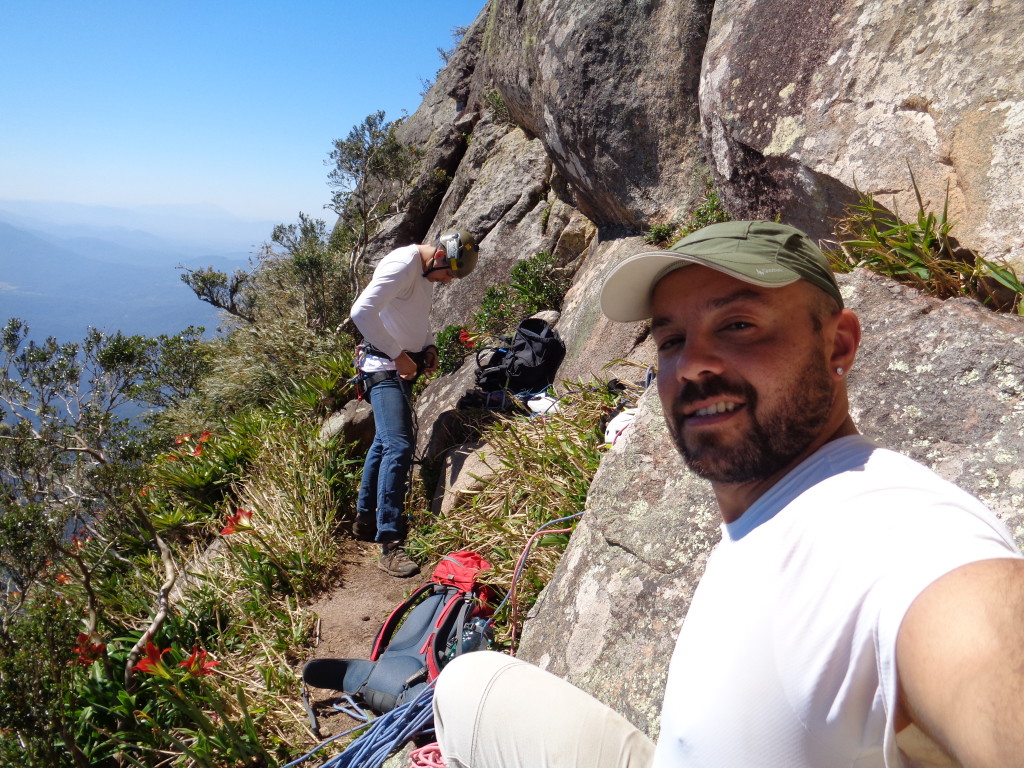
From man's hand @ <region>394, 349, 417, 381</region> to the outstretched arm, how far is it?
4732 millimetres

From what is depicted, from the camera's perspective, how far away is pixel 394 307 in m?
5.41

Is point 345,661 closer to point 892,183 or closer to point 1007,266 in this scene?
point 1007,266

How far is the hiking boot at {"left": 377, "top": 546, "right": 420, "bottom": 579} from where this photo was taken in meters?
5.01

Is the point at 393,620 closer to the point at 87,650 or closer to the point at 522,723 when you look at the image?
the point at 87,650

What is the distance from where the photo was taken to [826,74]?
4047mm

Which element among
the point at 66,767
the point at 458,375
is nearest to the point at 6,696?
the point at 66,767

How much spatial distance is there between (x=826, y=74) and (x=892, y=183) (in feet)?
3.32

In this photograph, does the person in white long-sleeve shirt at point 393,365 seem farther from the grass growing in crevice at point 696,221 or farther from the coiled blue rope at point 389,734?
the coiled blue rope at point 389,734

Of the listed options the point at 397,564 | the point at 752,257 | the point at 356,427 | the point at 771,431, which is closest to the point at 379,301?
the point at 356,427

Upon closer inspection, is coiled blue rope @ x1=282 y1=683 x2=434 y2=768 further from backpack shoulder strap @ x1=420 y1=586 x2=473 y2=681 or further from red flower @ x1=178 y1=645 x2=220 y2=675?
red flower @ x1=178 y1=645 x2=220 y2=675

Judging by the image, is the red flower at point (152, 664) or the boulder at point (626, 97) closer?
the red flower at point (152, 664)

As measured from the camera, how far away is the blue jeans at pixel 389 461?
510 cm

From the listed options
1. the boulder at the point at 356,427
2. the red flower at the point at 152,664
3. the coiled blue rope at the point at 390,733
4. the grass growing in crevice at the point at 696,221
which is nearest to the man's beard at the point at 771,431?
the coiled blue rope at the point at 390,733

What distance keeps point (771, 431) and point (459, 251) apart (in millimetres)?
4309
